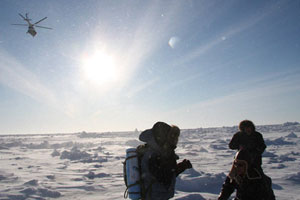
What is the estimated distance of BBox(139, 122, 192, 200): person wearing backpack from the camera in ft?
6.32

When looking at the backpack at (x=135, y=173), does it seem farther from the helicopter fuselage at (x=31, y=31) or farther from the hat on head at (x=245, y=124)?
the helicopter fuselage at (x=31, y=31)

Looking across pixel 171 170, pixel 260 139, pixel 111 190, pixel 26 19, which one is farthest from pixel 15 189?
pixel 26 19

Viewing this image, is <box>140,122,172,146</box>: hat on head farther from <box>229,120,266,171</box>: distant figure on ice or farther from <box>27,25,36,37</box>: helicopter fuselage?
<box>27,25,36,37</box>: helicopter fuselage

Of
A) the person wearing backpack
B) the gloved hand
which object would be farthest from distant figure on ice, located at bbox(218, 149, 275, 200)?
the person wearing backpack

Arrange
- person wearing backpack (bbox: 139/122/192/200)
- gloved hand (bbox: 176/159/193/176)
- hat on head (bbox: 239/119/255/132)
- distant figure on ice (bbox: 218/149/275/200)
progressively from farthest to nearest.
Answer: hat on head (bbox: 239/119/255/132) → distant figure on ice (bbox: 218/149/275/200) → gloved hand (bbox: 176/159/193/176) → person wearing backpack (bbox: 139/122/192/200)

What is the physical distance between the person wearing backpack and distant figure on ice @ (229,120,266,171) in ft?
3.37

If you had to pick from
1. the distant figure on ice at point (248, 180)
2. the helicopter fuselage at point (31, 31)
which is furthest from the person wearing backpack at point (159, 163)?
the helicopter fuselage at point (31, 31)

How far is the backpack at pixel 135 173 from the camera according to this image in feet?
6.64

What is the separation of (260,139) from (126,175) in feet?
5.38

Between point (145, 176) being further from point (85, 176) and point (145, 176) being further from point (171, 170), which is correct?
point (85, 176)

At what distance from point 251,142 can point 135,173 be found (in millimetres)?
1441

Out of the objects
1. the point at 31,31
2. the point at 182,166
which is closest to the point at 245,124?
the point at 182,166

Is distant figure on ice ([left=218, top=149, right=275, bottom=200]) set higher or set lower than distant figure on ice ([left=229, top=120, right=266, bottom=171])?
lower

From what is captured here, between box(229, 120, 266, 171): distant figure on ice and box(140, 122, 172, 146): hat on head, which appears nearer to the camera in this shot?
box(140, 122, 172, 146): hat on head
